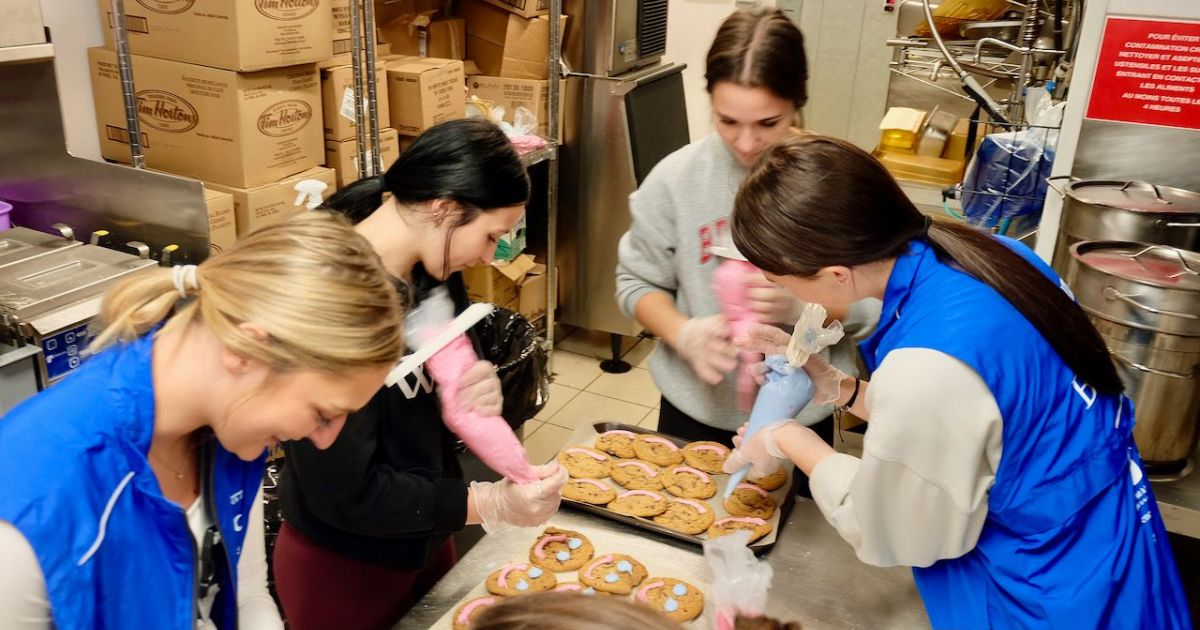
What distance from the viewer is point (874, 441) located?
1224 mm

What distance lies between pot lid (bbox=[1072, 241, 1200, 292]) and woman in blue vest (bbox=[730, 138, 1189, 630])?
0.67 metres

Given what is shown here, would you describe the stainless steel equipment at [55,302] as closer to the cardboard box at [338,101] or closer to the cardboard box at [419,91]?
the cardboard box at [338,101]

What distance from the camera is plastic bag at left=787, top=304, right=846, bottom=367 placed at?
170 cm

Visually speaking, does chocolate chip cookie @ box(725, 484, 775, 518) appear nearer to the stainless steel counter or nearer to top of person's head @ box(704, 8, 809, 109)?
the stainless steel counter

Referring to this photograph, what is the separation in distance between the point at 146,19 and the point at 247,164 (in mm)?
512

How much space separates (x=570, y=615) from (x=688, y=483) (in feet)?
3.74

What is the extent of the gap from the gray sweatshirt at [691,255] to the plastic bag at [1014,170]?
112 cm

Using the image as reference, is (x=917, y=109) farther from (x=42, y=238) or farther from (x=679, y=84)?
(x=42, y=238)

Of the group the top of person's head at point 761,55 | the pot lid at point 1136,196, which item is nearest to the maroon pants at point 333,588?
the top of person's head at point 761,55

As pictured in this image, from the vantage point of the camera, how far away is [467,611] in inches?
59.0

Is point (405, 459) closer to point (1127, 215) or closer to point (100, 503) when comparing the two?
point (100, 503)

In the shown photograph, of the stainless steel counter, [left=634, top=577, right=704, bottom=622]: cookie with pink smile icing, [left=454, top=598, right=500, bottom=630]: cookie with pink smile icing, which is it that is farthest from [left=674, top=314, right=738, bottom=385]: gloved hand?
[left=454, top=598, right=500, bottom=630]: cookie with pink smile icing

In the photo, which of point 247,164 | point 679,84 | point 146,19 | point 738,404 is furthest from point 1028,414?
point 679,84

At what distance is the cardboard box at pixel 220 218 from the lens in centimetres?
256
